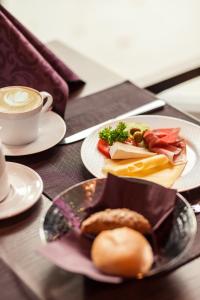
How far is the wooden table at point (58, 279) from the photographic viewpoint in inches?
31.7

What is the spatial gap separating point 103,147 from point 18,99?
0.20 metres

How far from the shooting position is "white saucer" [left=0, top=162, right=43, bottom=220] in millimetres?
964

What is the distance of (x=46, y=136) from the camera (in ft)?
3.93

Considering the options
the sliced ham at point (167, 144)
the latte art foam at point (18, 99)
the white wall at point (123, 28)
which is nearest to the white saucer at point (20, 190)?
the latte art foam at point (18, 99)

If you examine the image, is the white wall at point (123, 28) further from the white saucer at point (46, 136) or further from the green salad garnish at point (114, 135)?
the green salad garnish at point (114, 135)

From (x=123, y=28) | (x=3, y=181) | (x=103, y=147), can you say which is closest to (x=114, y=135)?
(x=103, y=147)

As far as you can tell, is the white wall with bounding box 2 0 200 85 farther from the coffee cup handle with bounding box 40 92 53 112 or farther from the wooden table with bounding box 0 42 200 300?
the wooden table with bounding box 0 42 200 300

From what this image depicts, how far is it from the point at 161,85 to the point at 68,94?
0.83ft

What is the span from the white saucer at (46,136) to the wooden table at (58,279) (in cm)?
21

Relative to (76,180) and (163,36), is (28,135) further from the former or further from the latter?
(163,36)

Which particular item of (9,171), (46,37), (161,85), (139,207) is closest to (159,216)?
(139,207)

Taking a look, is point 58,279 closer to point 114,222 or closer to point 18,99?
point 114,222

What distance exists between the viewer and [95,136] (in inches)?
45.8

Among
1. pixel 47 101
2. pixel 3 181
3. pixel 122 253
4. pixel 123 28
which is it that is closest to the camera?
pixel 122 253
